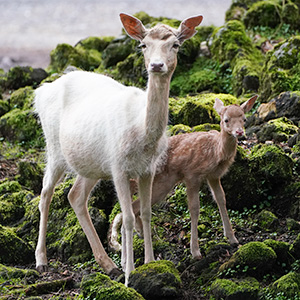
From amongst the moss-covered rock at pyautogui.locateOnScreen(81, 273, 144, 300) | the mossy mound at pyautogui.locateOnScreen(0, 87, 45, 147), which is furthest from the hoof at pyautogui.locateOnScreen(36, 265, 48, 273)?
the mossy mound at pyautogui.locateOnScreen(0, 87, 45, 147)

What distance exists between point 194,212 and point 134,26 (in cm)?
255

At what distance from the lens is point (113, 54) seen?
1520cm

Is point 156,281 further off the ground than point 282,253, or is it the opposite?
point 282,253

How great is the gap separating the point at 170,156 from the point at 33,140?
6.15 meters

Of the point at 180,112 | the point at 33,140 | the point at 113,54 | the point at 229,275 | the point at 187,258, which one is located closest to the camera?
the point at 229,275

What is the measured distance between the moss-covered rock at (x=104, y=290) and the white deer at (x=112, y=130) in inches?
23.6

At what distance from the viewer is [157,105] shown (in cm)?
604

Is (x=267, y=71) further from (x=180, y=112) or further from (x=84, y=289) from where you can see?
(x=84, y=289)

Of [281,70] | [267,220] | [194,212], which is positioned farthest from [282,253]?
[281,70]

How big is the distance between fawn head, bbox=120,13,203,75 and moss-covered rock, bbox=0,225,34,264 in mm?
3419

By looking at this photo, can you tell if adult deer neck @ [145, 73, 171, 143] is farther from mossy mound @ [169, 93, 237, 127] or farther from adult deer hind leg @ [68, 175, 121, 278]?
mossy mound @ [169, 93, 237, 127]

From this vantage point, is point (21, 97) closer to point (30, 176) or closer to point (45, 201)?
point (30, 176)

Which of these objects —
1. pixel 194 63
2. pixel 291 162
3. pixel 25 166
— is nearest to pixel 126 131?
pixel 291 162

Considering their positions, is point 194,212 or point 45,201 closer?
point 194,212
